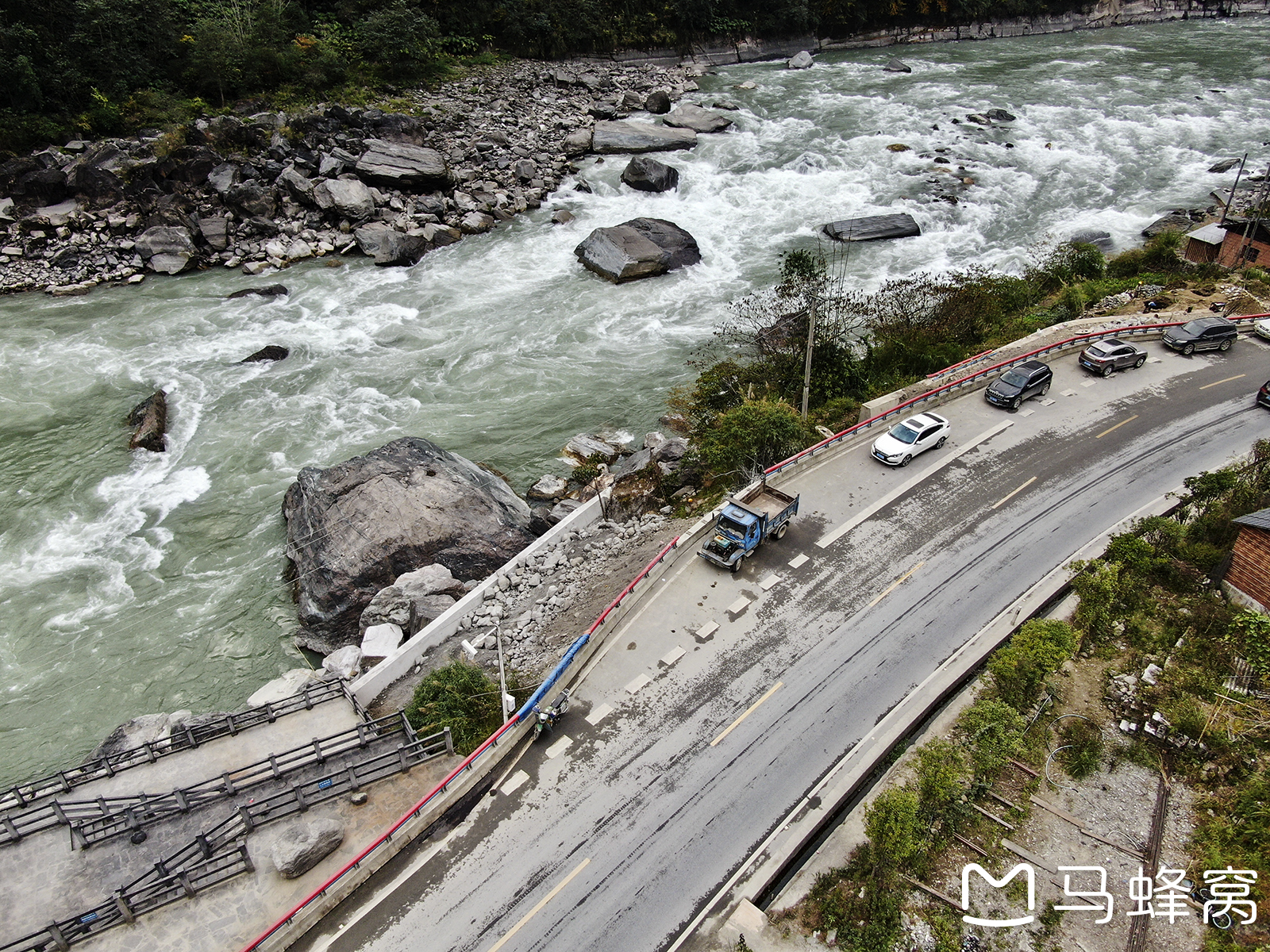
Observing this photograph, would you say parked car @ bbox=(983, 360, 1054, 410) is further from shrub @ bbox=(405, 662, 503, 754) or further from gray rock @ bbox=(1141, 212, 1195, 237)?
gray rock @ bbox=(1141, 212, 1195, 237)

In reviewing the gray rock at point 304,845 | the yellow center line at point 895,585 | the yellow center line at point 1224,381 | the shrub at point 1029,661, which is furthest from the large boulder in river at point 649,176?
the gray rock at point 304,845

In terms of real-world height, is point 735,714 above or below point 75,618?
above

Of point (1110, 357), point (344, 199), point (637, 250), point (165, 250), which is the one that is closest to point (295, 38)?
point (344, 199)

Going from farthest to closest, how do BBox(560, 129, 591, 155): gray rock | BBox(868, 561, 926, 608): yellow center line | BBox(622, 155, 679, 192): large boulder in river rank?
1. BBox(560, 129, 591, 155): gray rock
2. BBox(622, 155, 679, 192): large boulder in river
3. BBox(868, 561, 926, 608): yellow center line

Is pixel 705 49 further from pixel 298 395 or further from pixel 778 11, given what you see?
pixel 298 395

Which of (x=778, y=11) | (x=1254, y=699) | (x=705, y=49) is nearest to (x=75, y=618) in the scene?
(x=1254, y=699)

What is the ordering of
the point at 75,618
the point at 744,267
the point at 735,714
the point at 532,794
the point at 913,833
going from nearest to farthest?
1. the point at 913,833
2. the point at 532,794
3. the point at 735,714
4. the point at 75,618
5. the point at 744,267

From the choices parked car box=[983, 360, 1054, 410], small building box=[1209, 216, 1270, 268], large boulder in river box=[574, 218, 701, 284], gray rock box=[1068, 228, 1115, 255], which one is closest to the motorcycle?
parked car box=[983, 360, 1054, 410]
